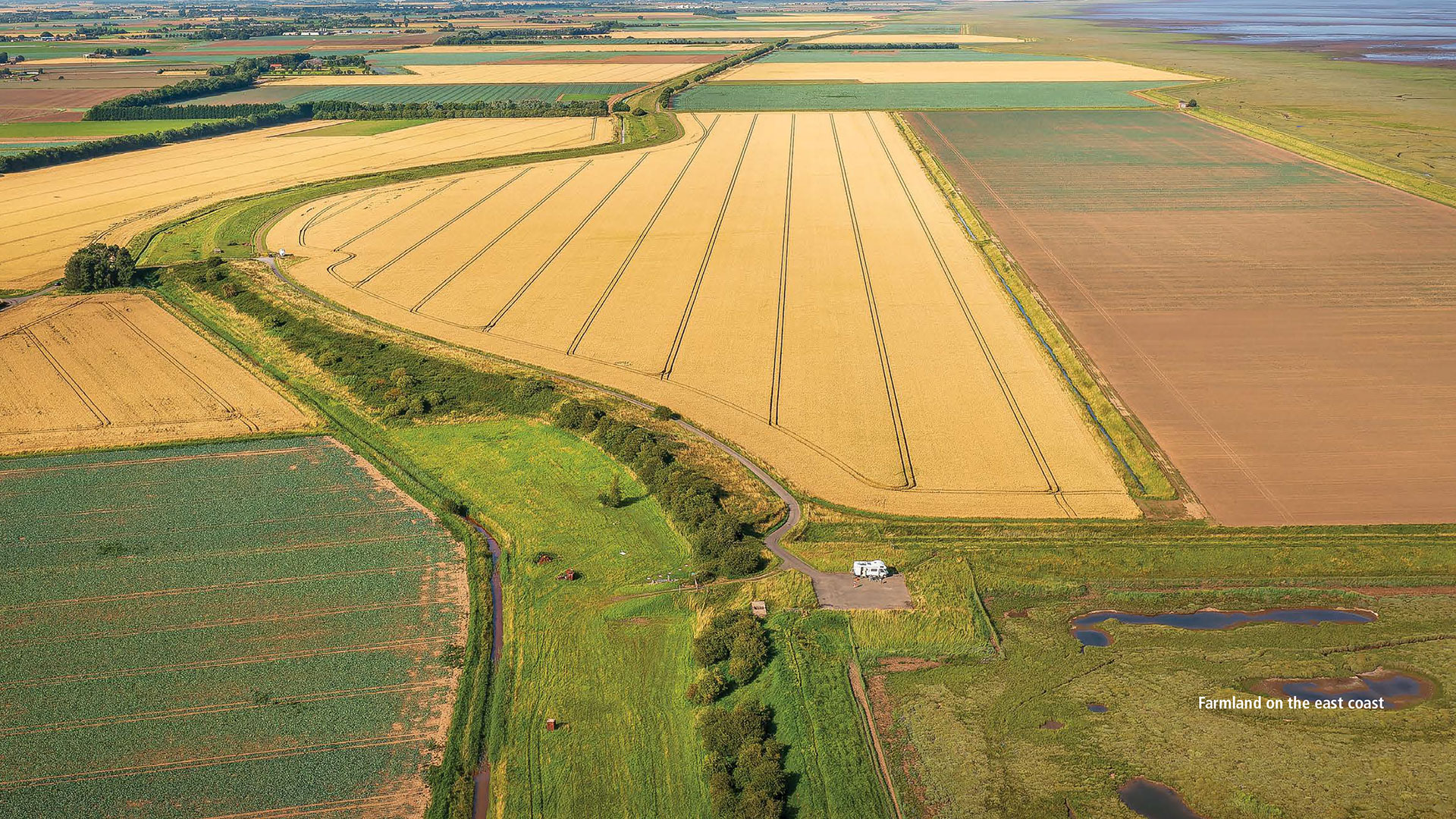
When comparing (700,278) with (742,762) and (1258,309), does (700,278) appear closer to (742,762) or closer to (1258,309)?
(1258,309)

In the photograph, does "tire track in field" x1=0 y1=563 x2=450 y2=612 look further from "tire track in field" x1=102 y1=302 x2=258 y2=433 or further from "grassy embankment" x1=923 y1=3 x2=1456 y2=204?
"grassy embankment" x1=923 y1=3 x2=1456 y2=204

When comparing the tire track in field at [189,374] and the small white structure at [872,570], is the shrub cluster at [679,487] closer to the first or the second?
the small white structure at [872,570]

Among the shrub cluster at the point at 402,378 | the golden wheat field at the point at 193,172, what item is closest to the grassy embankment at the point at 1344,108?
the shrub cluster at the point at 402,378

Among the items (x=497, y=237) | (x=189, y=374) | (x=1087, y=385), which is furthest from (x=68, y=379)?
(x=1087, y=385)

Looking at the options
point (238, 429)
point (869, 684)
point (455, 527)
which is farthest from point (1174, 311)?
point (238, 429)

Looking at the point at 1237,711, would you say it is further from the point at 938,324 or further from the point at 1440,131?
the point at 1440,131

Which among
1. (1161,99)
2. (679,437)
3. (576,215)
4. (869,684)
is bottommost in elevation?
(869,684)
